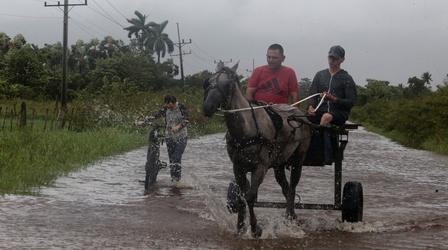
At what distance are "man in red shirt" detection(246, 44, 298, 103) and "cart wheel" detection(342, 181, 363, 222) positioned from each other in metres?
1.44

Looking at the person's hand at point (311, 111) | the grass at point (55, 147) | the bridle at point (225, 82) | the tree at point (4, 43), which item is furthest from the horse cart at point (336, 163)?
the tree at point (4, 43)

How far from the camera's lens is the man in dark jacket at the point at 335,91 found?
834 cm

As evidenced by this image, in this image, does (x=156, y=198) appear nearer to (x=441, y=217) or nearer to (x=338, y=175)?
(x=338, y=175)

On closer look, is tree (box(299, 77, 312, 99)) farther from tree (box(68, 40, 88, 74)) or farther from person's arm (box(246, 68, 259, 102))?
tree (box(68, 40, 88, 74))

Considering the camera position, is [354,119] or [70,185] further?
[354,119]

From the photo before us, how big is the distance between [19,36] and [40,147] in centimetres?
6150

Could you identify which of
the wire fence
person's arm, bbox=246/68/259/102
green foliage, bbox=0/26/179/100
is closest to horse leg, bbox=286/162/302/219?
person's arm, bbox=246/68/259/102

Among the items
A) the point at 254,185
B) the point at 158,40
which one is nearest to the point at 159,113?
the point at 254,185

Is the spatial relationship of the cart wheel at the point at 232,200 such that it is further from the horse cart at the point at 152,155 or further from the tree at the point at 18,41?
the tree at the point at 18,41

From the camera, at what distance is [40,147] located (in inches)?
638

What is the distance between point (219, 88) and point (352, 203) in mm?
2634

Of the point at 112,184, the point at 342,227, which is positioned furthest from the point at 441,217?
the point at 112,184

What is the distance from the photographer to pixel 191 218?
9328 millimetres

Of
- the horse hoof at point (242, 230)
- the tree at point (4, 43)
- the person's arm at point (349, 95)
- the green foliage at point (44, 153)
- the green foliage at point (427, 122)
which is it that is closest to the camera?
the horse hoof at point (242, 230)
